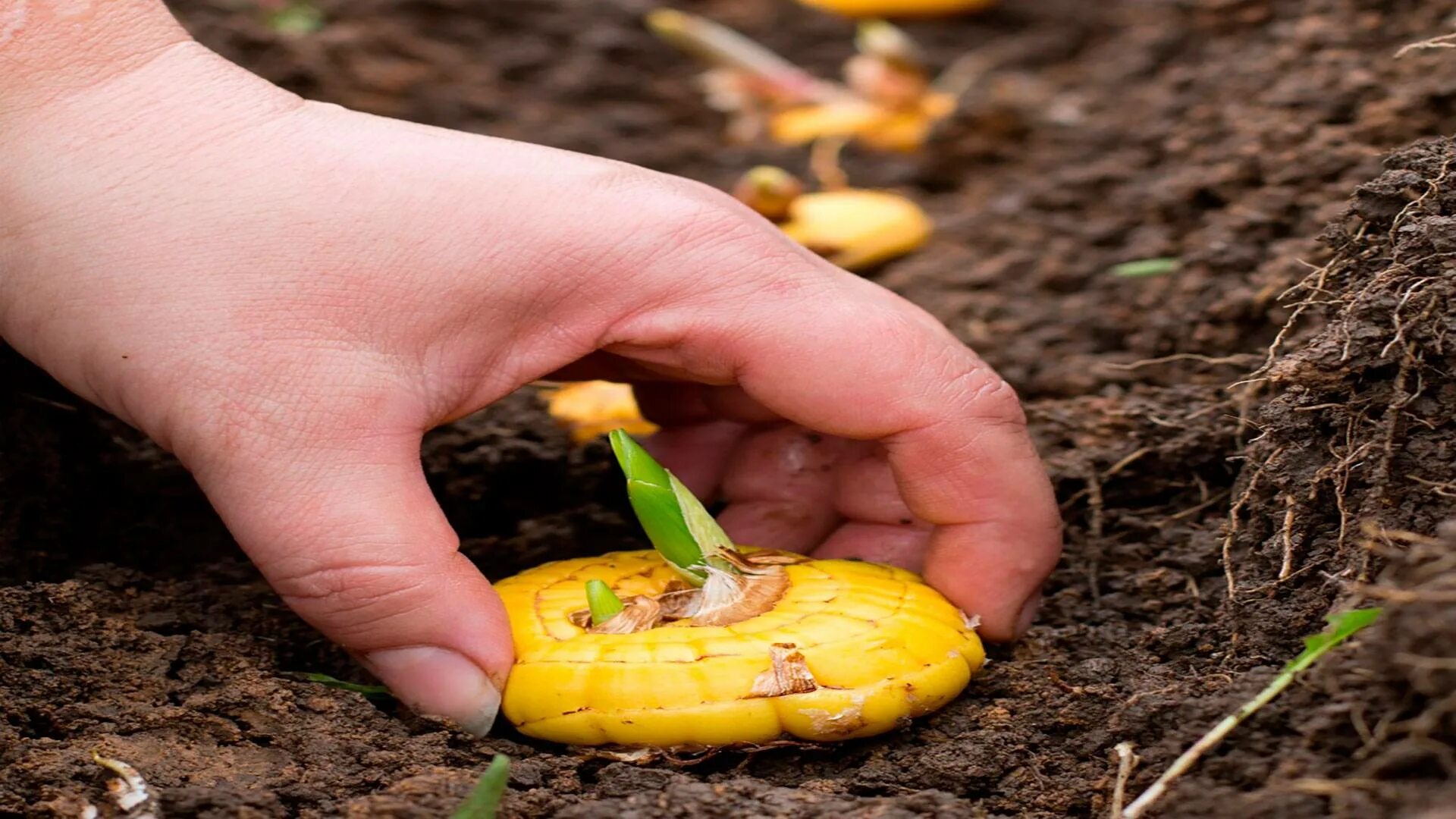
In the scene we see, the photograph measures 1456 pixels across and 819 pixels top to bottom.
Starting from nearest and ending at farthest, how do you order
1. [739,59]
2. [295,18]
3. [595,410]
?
[595,410] → [295,18] → [739,59]

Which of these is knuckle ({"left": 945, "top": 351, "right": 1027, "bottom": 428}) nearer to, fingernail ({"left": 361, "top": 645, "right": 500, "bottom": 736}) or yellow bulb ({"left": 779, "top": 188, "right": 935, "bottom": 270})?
fingernail ({"left": 361, "top": 645, "right": 500, "bottom": 736})

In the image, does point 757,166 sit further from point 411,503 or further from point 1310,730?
point 1310,730

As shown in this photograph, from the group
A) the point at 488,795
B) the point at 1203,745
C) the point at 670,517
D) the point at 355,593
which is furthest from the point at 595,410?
the point at 1203,745

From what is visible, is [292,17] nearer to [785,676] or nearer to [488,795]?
[785,676]

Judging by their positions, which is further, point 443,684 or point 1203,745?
point 443,684

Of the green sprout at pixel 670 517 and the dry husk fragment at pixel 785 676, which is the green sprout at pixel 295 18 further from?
the dry husk fragment at pixel 785 676

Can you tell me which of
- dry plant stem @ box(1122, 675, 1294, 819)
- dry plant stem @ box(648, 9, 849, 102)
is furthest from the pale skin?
dry plant stem @ box(648, 9, 849, 102)
